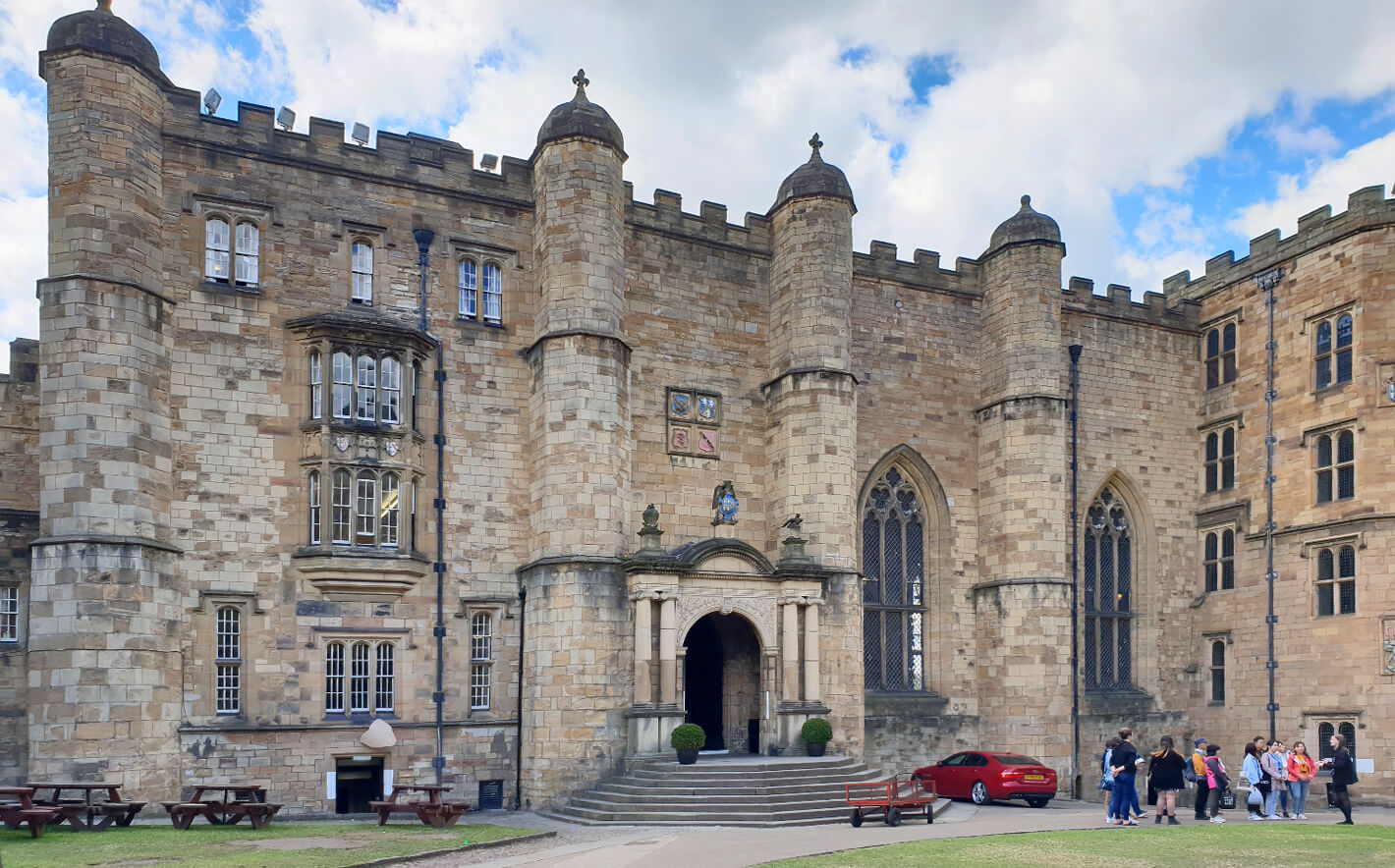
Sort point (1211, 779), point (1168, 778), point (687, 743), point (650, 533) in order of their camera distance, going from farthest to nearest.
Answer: point (650, 533)
point (687, 743)
point (1211, 779)
point (1168, 778)

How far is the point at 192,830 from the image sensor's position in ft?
58.9

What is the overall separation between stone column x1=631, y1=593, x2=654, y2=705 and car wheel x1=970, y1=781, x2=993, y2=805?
22.0 feet

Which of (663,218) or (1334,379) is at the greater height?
(663,218)

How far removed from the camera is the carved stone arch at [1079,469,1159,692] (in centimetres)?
3100

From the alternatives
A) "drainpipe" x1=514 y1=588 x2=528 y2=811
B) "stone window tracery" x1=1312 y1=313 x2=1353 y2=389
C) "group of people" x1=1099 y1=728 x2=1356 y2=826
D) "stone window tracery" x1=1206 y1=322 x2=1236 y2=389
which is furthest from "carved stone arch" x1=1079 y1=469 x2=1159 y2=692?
"drainpipe" x1=514 y1=588 x2=528 y2=811

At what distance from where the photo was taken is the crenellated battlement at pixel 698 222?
26.9m

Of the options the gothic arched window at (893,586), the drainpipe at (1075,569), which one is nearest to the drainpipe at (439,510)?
the gothic arched window at (893,586)

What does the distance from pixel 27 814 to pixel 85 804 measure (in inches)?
67.5

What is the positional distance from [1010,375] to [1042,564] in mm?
4546

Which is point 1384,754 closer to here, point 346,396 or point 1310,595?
point 1310,595

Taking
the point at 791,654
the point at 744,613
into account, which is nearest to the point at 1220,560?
the point at 791,654

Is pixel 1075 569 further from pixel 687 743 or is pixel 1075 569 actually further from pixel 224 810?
pixel 224 810

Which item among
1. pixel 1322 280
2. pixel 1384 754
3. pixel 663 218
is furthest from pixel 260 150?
pixel 1384 754

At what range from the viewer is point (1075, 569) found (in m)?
30.3
